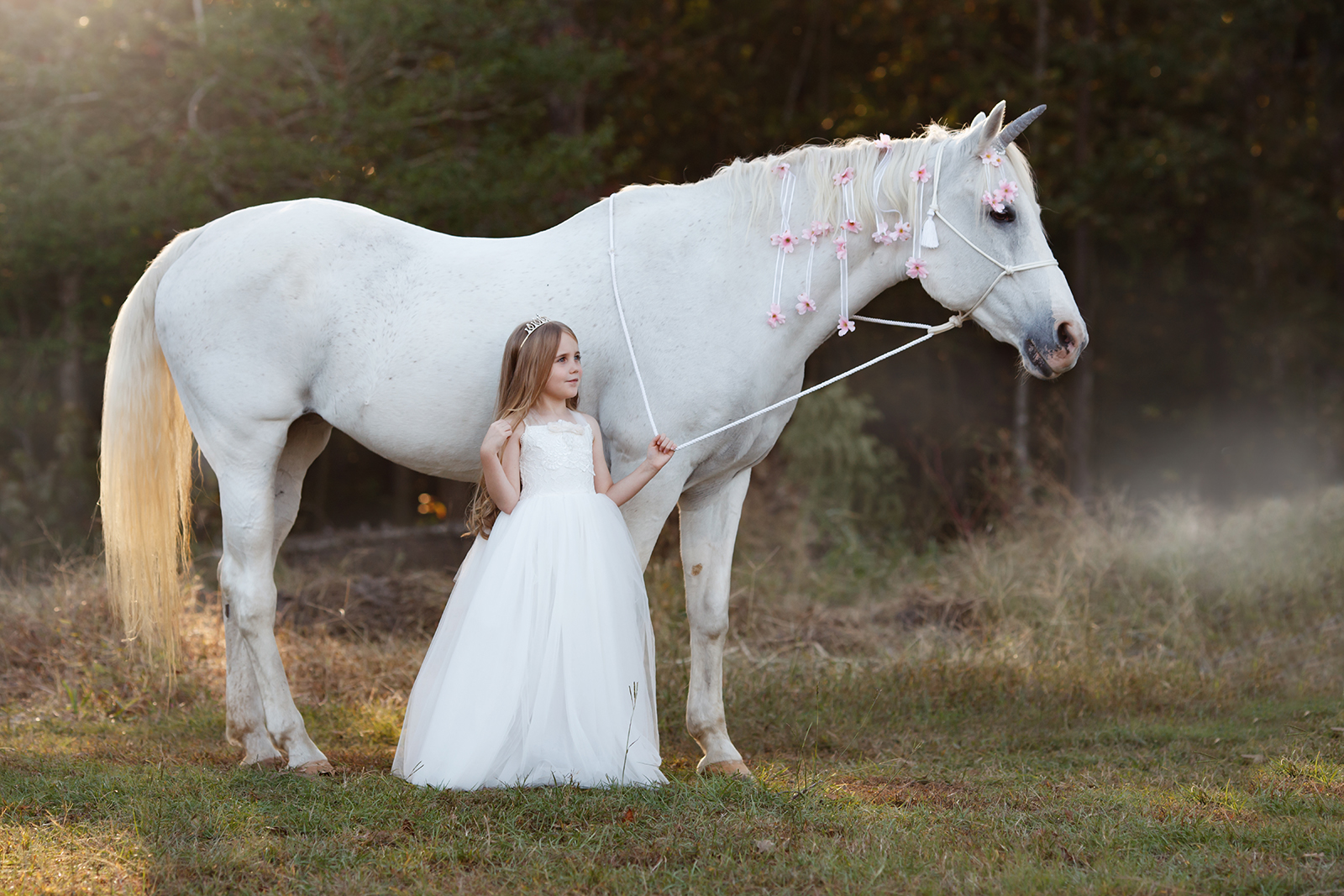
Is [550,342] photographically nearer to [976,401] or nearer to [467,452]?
[467,452]

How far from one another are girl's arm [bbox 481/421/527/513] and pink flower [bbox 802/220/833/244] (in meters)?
1.13

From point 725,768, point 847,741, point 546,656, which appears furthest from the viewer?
point 847,741

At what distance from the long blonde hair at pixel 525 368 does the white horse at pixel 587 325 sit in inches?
6.3

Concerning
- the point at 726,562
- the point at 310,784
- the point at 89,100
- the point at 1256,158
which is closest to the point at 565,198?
the point at 89,100

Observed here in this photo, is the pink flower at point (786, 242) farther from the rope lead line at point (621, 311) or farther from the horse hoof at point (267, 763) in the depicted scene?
the horse hoof at point (267, 763)

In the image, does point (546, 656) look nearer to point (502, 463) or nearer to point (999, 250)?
point (502, 463)

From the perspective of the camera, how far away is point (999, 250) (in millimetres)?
3488

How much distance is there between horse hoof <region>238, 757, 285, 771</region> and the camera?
3.69 meters

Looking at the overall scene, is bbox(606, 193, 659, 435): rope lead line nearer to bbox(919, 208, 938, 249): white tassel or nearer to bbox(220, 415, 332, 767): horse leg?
bbox(919, 208, 938, 249): white tassel

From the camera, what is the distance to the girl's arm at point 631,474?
11.1 feet

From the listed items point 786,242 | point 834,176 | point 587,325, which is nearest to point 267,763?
point 587,325

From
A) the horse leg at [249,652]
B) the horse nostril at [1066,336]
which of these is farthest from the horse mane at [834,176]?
the horse leg at [249,652]

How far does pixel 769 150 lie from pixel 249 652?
9.32 meters

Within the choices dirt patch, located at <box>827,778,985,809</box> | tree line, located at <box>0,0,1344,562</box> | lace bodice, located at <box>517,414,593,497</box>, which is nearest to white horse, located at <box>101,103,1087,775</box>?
lace bodice, located at <box>517,414,593,497</box>
